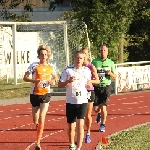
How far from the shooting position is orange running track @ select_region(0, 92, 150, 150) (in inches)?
543

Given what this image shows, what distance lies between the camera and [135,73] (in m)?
31.6

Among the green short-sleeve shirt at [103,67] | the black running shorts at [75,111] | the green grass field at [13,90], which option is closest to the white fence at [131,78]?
the green grass field at [13,90]

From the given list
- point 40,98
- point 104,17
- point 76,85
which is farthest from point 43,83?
point 104,17

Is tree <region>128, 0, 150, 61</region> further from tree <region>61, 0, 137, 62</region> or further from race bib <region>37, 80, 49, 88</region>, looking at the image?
race bib <region>37, 80, 49, 88</region>

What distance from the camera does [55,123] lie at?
17.8 meters

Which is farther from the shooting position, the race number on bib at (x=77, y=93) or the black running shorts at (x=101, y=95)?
the black running shorts at (x=101, y=95)

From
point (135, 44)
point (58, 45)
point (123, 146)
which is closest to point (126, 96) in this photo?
point (58, 45)

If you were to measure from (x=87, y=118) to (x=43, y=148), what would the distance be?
141 cm

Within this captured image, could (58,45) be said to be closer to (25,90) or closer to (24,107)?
(25,90)

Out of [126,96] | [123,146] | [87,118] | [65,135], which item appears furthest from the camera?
[126,96]

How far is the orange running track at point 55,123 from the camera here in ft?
45.3

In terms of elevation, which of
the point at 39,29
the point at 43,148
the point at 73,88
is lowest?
the point at 43,148

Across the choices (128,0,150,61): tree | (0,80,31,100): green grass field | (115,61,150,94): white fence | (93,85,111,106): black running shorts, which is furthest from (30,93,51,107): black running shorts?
(128,0,150,61): tree

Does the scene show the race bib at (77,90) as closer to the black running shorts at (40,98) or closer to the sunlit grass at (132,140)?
the black running shorts at (40,98)
